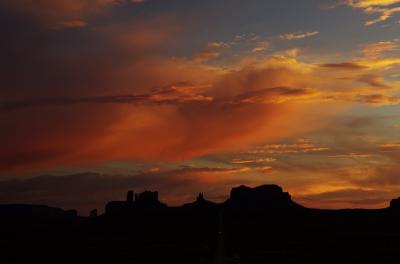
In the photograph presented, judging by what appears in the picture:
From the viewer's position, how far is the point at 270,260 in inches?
3282

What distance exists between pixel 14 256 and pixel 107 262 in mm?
25608

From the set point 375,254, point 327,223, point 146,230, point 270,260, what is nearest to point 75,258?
point 270,260

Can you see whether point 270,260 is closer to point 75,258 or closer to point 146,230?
point 75,258

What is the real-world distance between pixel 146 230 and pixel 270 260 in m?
118

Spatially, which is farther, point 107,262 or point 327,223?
point 327,223

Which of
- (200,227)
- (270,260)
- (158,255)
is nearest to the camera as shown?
(270,260)

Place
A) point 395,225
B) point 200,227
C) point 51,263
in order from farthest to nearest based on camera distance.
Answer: point 200,227 → point 395,225 → point 51,263

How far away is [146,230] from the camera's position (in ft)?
646

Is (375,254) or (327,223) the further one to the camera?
(327,223)

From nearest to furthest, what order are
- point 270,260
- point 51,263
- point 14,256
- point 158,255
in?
point 270,260 < point 51,263 < point 158,255 < point 14,256

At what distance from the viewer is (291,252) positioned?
327ft

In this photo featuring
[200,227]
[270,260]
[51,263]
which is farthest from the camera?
[200,227]

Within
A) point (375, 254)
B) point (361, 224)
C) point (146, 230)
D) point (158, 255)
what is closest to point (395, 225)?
point (361, 224)

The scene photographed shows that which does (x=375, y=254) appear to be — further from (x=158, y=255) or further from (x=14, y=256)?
(x=14, y=256)
